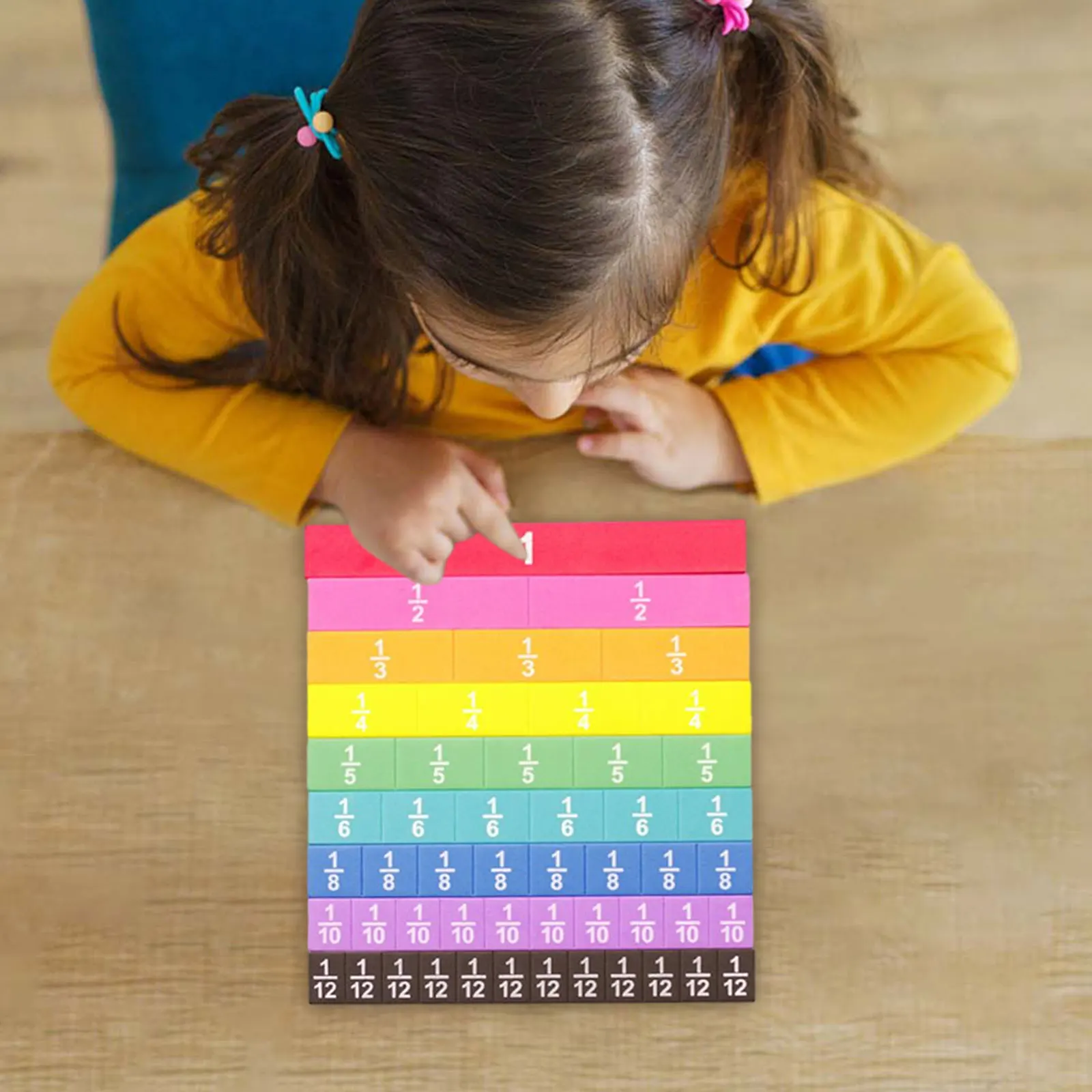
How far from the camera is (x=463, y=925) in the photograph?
654mm

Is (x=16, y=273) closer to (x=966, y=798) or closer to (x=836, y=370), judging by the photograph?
(x=836, y=370)

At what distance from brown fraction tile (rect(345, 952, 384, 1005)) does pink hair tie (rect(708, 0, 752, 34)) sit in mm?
506

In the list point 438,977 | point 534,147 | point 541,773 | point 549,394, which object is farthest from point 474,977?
point 534,147

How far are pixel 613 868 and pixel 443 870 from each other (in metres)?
0.10

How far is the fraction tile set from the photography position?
65cm

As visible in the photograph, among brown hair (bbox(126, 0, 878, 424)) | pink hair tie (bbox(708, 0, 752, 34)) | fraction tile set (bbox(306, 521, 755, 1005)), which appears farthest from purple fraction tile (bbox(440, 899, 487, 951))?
pink hair tie (bbox(708, 0, 752, 34))

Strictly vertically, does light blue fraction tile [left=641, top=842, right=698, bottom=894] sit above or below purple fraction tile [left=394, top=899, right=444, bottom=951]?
above

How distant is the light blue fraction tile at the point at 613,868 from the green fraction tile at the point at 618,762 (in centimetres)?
4

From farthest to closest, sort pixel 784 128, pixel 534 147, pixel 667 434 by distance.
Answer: pixel 667 434, pixel 784 128, pixel 534 147

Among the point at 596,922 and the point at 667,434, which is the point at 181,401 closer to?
the point at 667,434

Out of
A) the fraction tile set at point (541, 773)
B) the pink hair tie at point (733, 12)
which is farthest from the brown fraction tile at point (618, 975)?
the pink hair tie at point (733, 12)

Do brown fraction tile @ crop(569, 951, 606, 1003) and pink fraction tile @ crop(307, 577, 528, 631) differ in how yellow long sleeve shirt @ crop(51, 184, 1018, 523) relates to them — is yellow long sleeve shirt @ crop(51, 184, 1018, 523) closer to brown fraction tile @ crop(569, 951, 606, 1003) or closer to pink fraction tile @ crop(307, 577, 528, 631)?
pink fraction tile @ crop(307, 577, 528, 631)

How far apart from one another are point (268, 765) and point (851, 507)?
0.36m

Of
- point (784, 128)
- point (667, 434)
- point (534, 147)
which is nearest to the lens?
point (534, 147)
